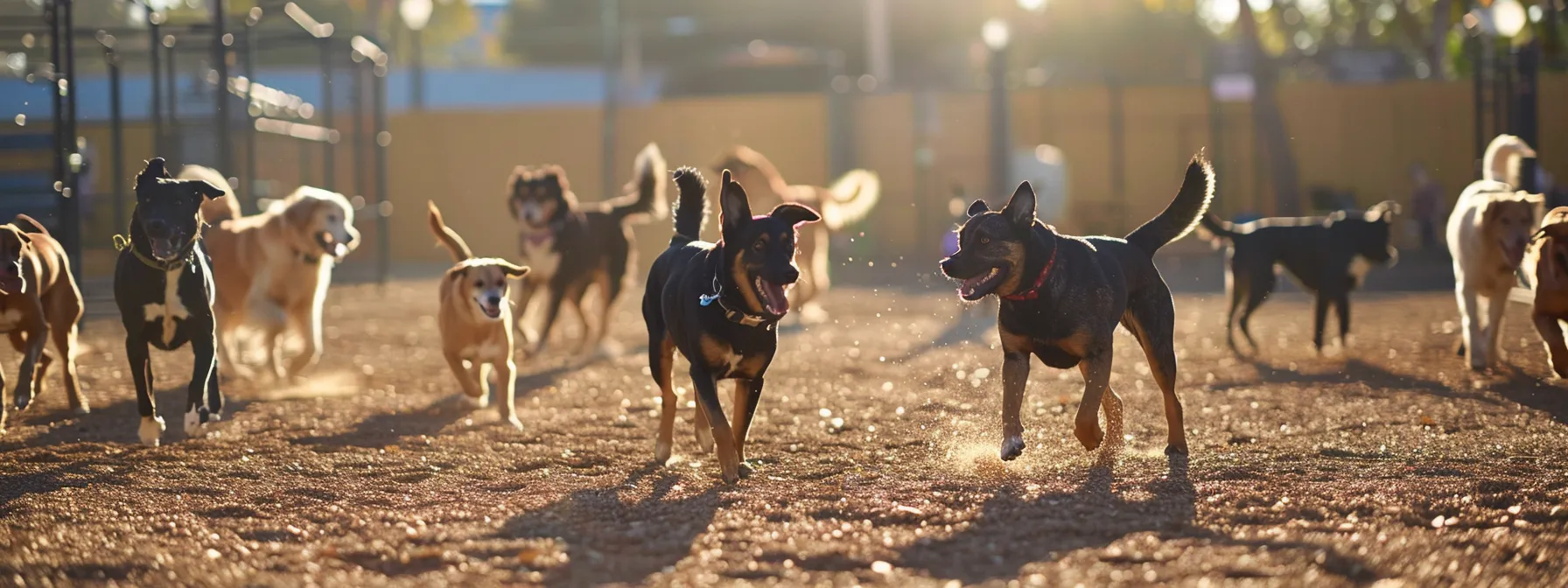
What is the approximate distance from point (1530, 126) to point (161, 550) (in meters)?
12.6

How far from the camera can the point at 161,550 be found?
16.3 ft

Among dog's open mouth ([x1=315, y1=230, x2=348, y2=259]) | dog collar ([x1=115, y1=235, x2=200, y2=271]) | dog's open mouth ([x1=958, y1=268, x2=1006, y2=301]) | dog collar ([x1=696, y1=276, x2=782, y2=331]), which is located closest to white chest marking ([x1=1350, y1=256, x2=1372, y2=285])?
dog's open mouth ([x1=958, y1=268, x2=1006, y2=301])

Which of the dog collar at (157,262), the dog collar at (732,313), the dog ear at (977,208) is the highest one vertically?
the dog ear at (977,208)

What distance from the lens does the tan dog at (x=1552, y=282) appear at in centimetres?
790

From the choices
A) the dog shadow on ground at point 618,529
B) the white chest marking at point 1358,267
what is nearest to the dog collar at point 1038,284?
the dog shadow on ground at point 618,529

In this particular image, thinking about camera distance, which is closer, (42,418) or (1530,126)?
(42,418)

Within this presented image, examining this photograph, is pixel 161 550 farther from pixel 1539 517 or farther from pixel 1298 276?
pixel 1298 276

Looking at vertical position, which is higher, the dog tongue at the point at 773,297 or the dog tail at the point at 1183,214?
the dog tail at the point at 1183,214

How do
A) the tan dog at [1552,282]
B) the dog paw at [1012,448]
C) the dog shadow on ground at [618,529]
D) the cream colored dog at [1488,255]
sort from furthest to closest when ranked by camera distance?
the cream colored dog at [1488,255], the tan dog at [1552,282], the dog paw at [1012,448], the dog shadow on ground at [618,529]

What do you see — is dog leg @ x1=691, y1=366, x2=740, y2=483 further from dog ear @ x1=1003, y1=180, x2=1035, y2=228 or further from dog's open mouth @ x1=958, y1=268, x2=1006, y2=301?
dog ear @ x1=1003, y1=180, x2=1035, y2=228

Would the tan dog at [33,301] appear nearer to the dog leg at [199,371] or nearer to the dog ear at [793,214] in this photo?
the dog leg at [199,371]

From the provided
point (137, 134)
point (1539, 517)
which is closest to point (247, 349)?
point (1539, 517)

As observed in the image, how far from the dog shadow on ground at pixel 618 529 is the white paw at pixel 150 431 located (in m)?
2.42

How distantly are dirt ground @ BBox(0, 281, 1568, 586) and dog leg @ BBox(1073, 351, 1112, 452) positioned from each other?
0.52 ft
